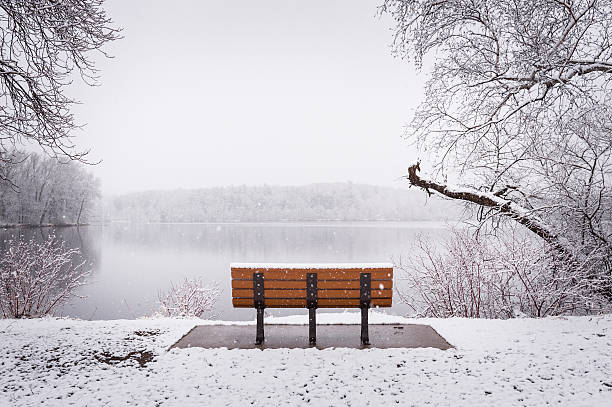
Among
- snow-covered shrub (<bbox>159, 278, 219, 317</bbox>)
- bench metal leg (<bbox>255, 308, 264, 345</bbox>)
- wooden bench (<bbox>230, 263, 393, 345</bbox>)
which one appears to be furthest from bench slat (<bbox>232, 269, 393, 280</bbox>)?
snow-covered shrub (<bbox>159, 278, 219, 317</bbox>)

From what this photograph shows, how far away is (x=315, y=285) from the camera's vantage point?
5.14 metres

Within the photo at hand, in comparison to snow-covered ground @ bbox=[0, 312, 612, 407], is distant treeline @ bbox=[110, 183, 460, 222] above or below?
above

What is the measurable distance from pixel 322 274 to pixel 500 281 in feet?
21.6

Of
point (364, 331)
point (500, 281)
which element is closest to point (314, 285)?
point (364, 331)

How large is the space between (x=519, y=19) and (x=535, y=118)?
4.77 feet

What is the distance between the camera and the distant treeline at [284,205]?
124 m

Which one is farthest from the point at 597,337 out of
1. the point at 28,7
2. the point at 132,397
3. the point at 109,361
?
the point at 28,7

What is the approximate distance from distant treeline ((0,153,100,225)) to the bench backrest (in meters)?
53.0

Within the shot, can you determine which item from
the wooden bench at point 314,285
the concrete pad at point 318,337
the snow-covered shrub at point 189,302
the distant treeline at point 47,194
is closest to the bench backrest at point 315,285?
the wooden bench at point 314,285

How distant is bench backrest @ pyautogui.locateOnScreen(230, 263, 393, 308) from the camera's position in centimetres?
515

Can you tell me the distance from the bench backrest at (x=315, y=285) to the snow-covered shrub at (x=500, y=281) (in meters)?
3.72

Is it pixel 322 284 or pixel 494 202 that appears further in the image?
pixel 494 202

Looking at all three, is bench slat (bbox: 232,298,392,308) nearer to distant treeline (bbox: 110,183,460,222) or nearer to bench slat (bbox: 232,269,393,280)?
bench slat (bbox: 232,269,393,280)

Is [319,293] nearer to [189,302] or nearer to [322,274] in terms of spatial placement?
[322,274]
